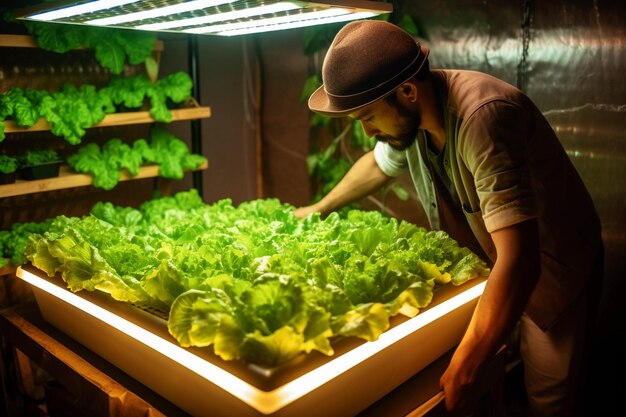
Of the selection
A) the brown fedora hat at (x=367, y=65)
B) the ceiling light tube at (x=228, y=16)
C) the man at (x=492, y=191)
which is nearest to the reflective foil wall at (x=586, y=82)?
the man at (x=492, y=191)

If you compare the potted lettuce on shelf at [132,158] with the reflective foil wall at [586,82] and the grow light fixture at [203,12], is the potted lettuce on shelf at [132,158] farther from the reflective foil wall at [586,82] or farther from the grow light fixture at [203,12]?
the reflective foil wall at [586,82]

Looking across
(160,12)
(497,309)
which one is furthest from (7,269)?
(497,309)

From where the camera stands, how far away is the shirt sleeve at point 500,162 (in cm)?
169

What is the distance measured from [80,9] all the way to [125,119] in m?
1.13

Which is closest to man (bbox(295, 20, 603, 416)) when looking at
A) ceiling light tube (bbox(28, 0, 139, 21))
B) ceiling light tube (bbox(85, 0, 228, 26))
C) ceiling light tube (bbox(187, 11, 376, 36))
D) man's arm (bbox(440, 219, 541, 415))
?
man's arm (bbox(440, 219, 541, 415))

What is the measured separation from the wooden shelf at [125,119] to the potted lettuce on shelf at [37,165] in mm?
136

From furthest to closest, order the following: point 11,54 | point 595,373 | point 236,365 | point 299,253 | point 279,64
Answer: point 279,64 < point 595,373 < point 11,54 < point 299,253 < point 236,365

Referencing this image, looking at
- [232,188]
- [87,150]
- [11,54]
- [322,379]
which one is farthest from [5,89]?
[322,379]

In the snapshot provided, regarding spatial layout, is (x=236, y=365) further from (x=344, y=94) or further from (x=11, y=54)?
(x=11, y=54)

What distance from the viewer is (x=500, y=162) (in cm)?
173

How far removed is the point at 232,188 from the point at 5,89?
6.45ft

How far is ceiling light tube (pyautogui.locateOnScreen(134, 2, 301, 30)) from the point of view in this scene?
192cm

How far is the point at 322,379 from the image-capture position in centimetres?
139

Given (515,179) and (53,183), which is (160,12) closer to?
(53,183)
